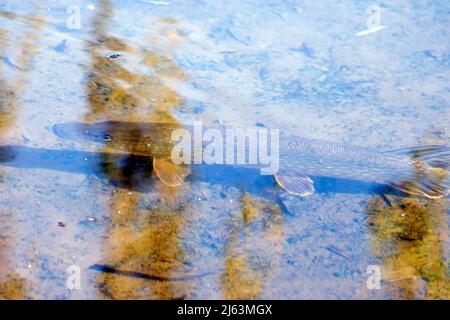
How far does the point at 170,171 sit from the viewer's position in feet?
15.3

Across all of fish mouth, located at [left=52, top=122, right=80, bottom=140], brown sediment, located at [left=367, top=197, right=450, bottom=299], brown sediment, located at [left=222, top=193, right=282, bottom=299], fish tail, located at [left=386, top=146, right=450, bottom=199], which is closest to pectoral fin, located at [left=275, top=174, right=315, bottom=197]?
brown sediment, located at [left=222, top=193, right=282, bottom=299]

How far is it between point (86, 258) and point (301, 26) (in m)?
5.42

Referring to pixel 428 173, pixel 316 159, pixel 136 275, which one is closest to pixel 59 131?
pixel 136 275

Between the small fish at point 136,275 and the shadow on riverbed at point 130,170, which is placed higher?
the small fish at point 136,275

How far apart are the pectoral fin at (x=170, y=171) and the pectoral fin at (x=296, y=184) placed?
0.82m

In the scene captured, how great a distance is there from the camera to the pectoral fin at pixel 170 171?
14.9 ft

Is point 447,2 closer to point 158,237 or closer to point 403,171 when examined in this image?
point 403,171

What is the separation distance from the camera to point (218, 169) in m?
4.86

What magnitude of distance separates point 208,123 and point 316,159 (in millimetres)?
1177

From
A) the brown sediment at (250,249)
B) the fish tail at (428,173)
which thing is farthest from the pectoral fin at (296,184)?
the fish tail at (428,173)

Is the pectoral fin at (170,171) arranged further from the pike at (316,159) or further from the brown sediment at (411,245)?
the brown sediment at (411,245)

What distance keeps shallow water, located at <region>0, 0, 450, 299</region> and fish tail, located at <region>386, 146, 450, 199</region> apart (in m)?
0.17

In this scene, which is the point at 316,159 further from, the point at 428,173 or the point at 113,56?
the point at 113,56
